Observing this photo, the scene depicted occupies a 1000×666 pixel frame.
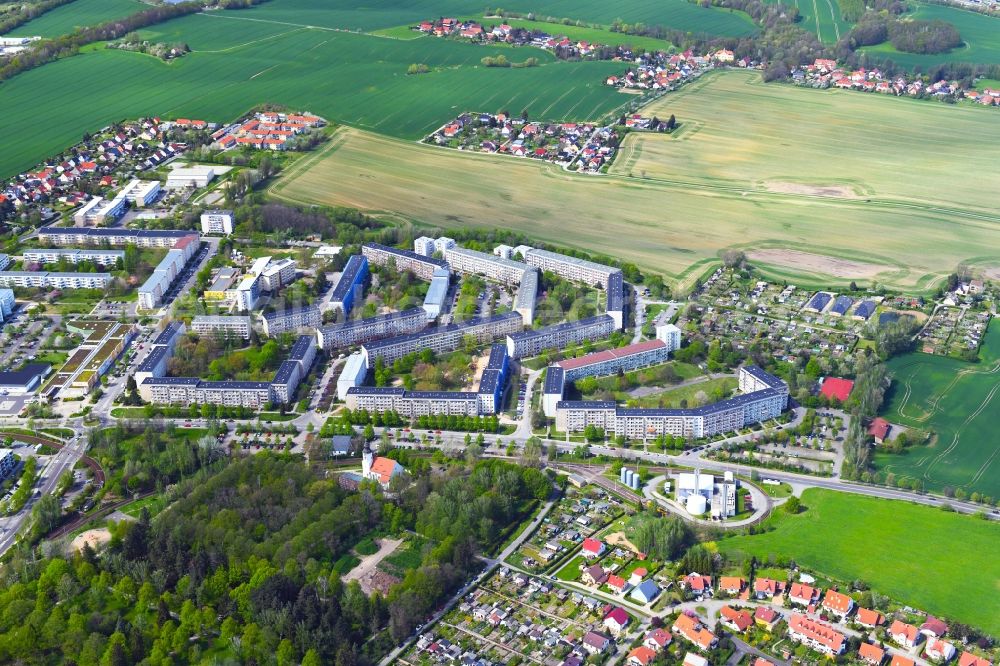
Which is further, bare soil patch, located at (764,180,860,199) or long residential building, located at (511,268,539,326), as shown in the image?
bare soil patch, located at (764,180,860,199)

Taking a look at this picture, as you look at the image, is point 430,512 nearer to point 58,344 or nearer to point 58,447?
point 58,447

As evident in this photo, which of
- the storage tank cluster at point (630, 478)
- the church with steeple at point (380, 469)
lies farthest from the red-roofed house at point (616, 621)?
the church with steeple at point (380, 469)

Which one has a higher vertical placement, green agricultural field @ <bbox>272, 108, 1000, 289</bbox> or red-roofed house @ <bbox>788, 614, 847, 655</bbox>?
green agricultural field @ <bbox>272, 108, 1000, 289</bbox>

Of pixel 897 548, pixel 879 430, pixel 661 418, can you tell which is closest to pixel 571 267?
pixel 661 418

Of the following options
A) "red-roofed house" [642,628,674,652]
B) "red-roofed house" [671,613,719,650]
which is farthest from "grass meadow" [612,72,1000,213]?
"red-roofed house" [642,628,674,652]

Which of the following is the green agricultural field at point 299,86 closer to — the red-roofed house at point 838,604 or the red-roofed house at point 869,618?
the red-roofed house at point 838,604

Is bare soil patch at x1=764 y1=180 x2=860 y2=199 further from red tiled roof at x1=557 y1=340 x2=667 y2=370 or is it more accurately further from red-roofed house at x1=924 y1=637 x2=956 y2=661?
red-roofed house at x1=924 y1=637 x2=956 y2=661
